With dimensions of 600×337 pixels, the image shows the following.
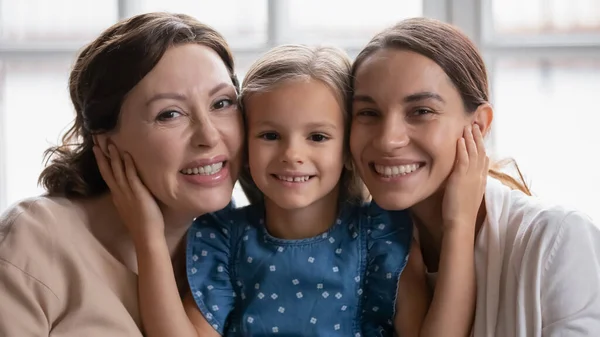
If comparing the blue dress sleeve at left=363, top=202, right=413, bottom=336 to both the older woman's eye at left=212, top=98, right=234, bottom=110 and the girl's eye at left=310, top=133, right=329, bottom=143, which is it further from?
the older woman's eye at left=212, top=98, right=234, bottom=110

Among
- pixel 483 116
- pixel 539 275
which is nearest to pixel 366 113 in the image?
pixel 483 116

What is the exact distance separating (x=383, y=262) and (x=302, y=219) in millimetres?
201

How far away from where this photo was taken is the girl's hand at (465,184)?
1.66 meters

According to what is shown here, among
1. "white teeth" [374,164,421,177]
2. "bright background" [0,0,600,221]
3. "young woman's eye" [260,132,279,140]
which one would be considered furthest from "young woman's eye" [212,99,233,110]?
"bright background" [0,0,600,221]

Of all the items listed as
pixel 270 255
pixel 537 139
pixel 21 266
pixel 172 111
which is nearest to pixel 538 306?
pixel 270 255

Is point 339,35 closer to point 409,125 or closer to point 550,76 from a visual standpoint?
point 550,76

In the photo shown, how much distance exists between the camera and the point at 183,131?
1687mm

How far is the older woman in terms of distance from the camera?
1.60 m

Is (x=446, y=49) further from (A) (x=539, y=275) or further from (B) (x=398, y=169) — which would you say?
(A) (x=539, y=275)

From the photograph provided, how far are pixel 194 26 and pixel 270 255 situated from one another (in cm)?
52

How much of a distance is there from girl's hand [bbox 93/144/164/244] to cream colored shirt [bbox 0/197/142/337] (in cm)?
9

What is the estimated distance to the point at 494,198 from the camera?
67.5 inches

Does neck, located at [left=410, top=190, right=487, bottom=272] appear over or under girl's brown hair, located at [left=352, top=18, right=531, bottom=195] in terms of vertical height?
under

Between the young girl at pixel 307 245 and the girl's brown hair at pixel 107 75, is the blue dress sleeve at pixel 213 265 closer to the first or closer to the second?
the young girl at pixel 307 245
